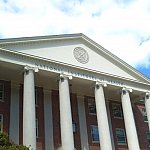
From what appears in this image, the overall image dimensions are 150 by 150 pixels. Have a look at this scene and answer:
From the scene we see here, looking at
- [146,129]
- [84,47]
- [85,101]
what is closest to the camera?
[84,47]

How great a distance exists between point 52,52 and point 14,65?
4785 mm

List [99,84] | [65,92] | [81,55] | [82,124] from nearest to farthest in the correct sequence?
[65,92], [99,84], [81,55], [82,124]

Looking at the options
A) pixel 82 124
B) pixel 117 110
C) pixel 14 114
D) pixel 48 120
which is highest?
pixel 117 110

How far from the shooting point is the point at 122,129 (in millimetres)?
41844

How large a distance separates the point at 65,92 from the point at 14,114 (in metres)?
5.72

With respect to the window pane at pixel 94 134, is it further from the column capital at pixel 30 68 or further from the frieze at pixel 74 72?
the column capital at pixel 30 68

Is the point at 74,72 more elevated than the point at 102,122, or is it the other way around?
the point at 74,72

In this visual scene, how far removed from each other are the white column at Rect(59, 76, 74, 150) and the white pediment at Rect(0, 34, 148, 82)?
8.42 feet

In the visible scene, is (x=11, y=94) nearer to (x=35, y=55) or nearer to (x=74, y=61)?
(x=35, y=55)

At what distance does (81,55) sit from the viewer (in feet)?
Answer: 120

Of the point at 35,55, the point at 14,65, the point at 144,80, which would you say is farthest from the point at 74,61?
the point at 144,80

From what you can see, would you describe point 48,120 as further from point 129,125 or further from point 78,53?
point 129,125

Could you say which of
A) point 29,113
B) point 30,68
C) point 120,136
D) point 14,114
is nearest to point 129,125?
point 120,136

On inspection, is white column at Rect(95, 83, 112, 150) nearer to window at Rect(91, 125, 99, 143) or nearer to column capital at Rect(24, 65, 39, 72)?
window at Rect(91, 125, 99, 143)
